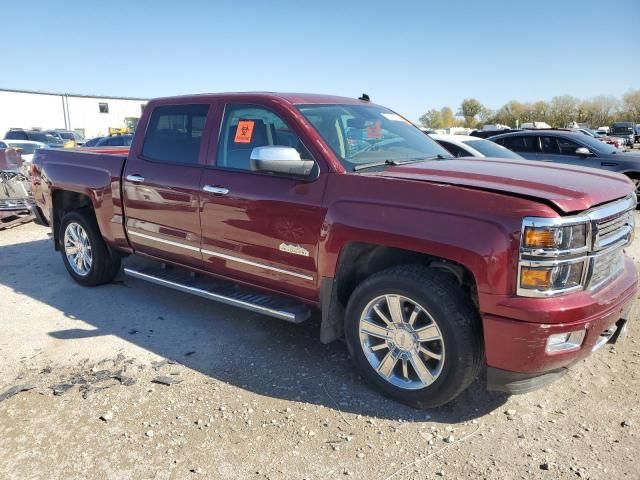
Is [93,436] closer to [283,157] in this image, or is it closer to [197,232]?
[197,232]

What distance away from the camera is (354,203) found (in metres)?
3.25

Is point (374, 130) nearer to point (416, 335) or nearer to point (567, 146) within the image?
point (416, 335)

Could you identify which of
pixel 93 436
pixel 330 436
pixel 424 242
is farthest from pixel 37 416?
pixel 424 242

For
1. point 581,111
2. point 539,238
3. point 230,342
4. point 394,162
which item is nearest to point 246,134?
point 394,162

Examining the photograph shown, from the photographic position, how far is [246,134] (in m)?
4.04

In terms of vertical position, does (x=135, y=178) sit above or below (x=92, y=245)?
above

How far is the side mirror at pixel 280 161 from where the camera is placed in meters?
3.36

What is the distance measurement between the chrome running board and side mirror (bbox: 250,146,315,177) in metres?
0.98

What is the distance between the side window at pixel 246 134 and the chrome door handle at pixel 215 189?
0.18 metres

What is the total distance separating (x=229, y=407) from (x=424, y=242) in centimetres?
160

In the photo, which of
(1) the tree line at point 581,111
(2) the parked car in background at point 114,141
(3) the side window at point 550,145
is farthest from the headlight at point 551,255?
(1) the tree line at point 581,111

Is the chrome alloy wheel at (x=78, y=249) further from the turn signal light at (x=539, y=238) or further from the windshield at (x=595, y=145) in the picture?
the windshield at (x=595, y=145)

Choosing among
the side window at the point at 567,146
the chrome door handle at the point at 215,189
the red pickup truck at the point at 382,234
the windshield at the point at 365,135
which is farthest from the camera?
the side window at the point at 567,146

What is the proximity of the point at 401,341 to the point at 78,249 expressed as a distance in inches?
155
